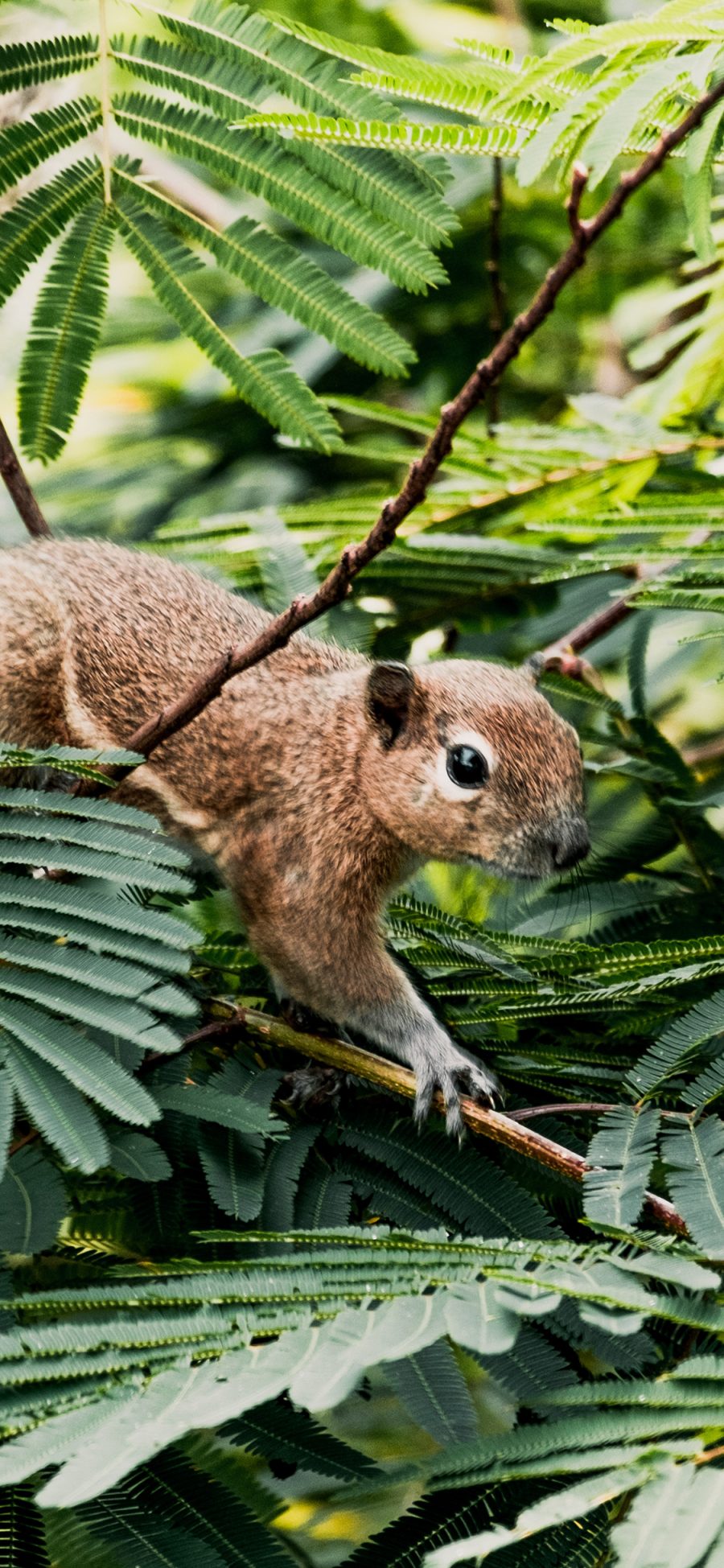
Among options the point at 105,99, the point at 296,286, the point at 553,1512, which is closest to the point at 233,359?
the point at 296,286

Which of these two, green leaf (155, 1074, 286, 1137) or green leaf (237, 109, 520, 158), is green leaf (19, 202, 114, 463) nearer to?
green leaf (237, 109, 520, 158)

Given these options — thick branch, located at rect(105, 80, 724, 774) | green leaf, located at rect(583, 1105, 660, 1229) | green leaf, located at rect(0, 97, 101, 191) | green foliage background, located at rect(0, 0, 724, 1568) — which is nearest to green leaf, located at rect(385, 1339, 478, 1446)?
green foliage background, located at rect(0, 0, 724, 1568)

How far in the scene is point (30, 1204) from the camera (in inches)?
80.8

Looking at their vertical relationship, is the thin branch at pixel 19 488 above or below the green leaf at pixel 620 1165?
above

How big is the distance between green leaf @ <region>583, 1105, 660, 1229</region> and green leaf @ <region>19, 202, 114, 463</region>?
174 centimetres

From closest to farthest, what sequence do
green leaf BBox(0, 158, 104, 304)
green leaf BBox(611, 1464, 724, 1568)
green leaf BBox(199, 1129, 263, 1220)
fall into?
green leaf BBox(611, 1464, 724, 1568) → green leaf BBox(199, 1129, 263, 1220) → green leaf BBox(0, 158, 104, 304)

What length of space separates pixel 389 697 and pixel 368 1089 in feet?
3.16

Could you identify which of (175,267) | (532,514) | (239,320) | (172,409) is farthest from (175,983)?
(172,409)

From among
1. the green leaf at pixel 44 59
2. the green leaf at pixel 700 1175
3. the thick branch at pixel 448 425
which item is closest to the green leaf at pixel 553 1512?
the green leaf at pixel 700 1175

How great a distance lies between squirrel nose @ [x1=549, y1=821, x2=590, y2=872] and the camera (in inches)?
113

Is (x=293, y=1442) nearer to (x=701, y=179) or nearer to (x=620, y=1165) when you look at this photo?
(x=620, y=1165)

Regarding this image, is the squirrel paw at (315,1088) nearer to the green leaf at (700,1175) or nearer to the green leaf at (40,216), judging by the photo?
the green leaf at (700,1175)

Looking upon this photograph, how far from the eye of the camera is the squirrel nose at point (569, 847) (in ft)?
9.45

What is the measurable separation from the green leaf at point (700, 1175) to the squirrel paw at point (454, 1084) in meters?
0.34
